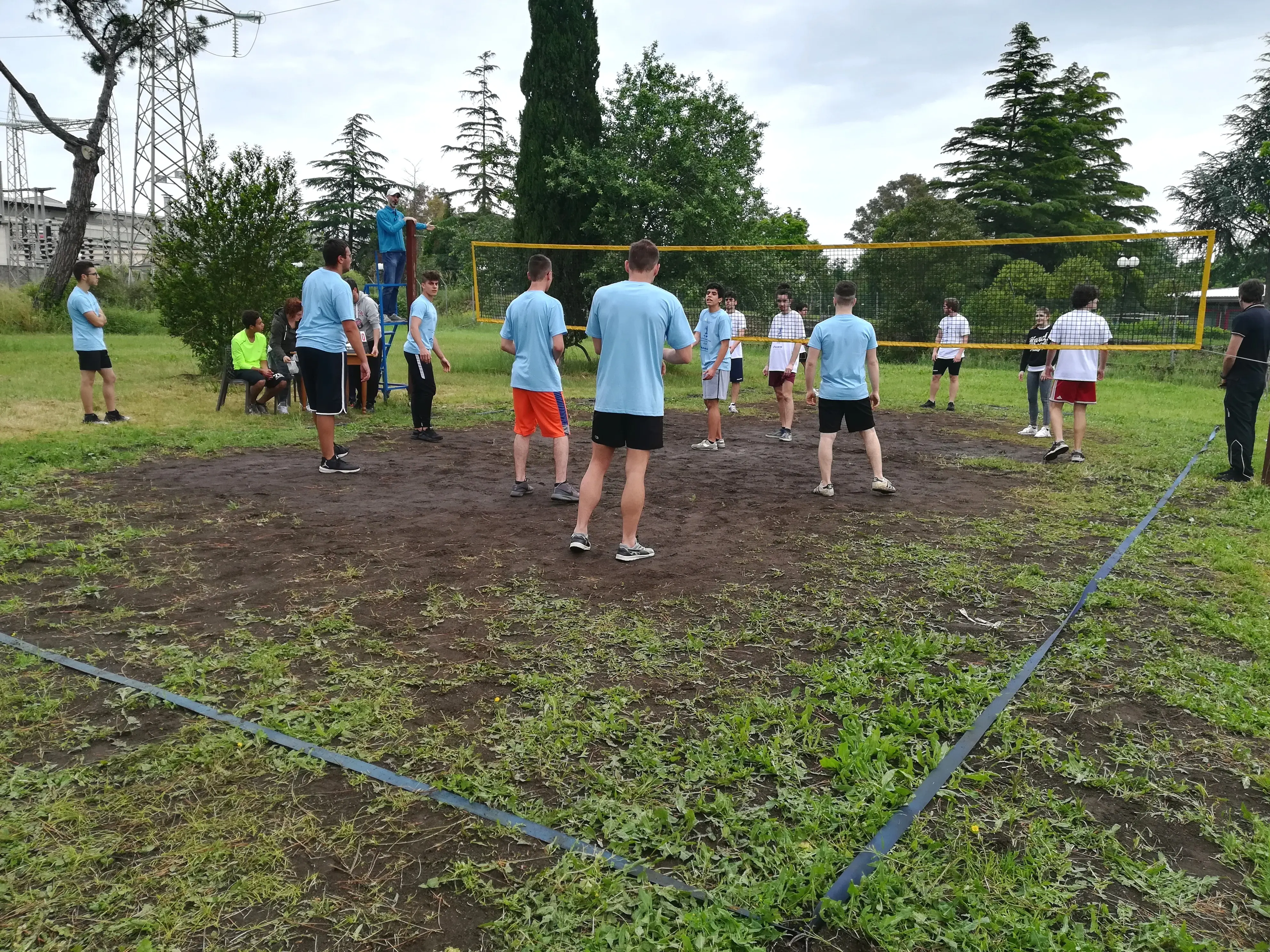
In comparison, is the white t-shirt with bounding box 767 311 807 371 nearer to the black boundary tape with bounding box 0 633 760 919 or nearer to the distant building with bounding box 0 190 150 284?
the black boundary tape with bounding box 0 633 760 919

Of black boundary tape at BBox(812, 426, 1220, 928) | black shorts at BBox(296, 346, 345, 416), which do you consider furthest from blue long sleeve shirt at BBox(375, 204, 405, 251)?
black boundary tape at BBox(812, 426, 1220, 928)

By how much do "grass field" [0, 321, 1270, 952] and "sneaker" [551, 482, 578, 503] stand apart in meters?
0.19

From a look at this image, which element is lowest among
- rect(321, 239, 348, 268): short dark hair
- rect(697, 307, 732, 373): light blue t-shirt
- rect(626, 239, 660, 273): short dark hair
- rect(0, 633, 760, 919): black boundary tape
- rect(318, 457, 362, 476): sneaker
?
rect(0, 633, 760, 919): black boundary tape

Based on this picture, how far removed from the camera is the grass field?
243cm

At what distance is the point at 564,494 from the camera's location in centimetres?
726

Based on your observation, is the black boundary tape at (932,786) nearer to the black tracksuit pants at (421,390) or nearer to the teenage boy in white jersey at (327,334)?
the teenage boy in white jersey at (327,334)

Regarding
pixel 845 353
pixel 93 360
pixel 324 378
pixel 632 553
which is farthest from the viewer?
pixel 93 360

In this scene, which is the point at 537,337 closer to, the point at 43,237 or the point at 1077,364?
the point at 1077,364

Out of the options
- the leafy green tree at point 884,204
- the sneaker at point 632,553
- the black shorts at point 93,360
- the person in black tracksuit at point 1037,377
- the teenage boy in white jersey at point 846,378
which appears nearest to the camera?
the sneaker at point 632,553

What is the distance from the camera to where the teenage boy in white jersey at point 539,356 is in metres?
6.88

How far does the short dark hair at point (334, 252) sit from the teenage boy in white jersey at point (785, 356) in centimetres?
585

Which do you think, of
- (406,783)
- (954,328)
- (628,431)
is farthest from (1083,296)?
(406,783)

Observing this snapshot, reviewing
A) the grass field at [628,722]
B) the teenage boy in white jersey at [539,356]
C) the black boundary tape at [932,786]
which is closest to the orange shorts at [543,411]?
the teenage boy in white jersey at [539,356]

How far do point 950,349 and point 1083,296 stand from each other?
5.55 m
